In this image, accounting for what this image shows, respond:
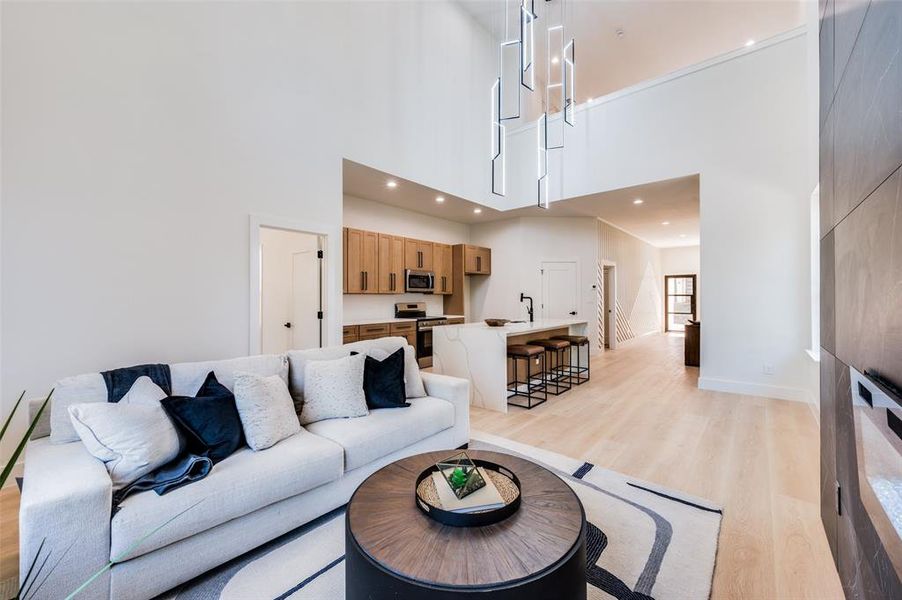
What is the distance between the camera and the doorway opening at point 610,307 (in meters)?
8.64

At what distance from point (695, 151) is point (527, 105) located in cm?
369

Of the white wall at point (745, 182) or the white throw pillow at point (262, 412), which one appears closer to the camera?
the white throw pillow at point (262, 412)

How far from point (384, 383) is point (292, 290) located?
2963mm

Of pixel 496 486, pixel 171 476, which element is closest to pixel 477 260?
pixel 496 486

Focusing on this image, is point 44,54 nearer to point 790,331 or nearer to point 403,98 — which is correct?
point 403,98

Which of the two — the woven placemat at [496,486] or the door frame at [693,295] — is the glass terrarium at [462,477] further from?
the door frame at [693,295]

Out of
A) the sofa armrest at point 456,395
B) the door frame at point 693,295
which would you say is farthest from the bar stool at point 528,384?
the door frame at point 693,295

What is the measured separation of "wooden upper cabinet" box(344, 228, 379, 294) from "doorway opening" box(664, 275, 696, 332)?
11101 mm

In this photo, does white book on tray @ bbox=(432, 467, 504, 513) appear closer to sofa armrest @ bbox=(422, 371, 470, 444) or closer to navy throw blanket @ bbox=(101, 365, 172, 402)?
sofa armrest @ bbox=(422, 371, 470, 444)

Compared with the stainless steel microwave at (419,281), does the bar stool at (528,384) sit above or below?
below

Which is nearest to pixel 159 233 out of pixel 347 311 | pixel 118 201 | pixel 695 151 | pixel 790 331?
pixel 118 201

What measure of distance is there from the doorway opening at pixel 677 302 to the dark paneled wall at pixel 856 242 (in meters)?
12.1

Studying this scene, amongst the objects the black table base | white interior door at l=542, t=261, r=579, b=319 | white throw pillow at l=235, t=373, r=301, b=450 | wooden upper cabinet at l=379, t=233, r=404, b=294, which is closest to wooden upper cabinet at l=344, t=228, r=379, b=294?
wooden upper cabinet at l=379, t=233, r=404, b=294

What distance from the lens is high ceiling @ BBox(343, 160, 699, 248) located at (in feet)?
17.7
